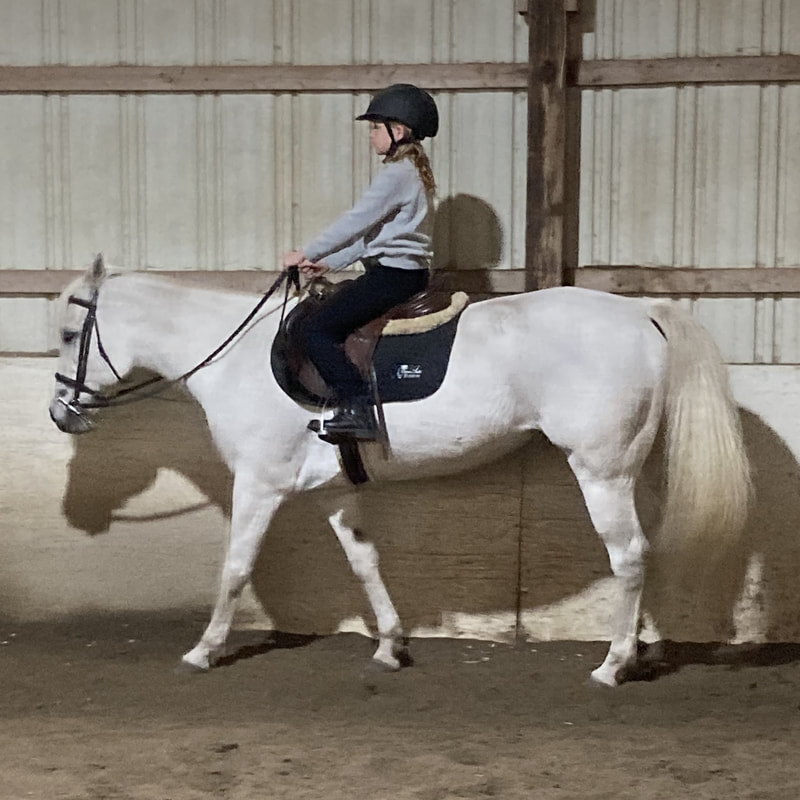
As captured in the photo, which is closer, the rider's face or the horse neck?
the rider's face

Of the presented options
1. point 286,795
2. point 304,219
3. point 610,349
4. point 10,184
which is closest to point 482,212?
point 304,219

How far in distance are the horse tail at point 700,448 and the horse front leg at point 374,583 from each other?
1172mm

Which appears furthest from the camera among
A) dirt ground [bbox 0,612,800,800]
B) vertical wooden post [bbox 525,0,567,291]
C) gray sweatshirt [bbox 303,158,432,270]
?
vertical wooden post [bbox 525,0,567,291]

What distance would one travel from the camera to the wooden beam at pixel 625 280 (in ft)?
15.6

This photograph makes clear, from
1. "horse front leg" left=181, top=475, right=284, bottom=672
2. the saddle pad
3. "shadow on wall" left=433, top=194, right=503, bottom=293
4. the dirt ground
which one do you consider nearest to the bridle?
the saddle pad

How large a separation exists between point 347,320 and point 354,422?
1.25 feet

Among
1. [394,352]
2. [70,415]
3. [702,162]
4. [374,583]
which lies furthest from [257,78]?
[374,583]

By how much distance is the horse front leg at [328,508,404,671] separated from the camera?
14.7ft

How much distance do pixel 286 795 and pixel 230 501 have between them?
6.10 ft

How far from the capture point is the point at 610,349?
4.06 metres

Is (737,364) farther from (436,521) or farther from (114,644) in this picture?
(114,644)

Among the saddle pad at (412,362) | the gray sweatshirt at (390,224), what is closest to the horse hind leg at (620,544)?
the saddle pad at (412,362)

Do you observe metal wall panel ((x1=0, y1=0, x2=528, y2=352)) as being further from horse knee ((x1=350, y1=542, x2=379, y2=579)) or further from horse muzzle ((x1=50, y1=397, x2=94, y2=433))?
horse knee ((x1=350, y1=542, x2=379, y2=579))

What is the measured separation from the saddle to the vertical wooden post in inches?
28.0
